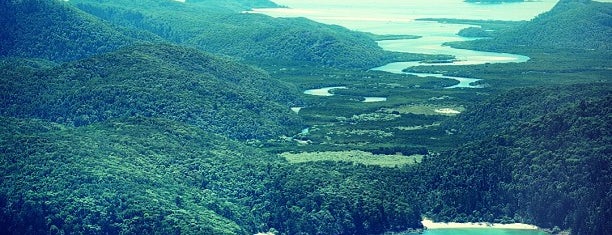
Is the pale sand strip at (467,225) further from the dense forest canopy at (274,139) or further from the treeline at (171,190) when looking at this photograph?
the treeline at (171,190)

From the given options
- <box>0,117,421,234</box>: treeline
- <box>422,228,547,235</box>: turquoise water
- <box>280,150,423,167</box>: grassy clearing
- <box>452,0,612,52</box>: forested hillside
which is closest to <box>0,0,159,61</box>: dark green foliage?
<box>280,150,423,167</box>: grassy clearing

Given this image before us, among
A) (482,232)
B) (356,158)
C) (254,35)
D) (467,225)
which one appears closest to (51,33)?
(254,35)

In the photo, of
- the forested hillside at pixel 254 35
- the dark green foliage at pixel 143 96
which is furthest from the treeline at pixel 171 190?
the forested hillside at pixel 254 35

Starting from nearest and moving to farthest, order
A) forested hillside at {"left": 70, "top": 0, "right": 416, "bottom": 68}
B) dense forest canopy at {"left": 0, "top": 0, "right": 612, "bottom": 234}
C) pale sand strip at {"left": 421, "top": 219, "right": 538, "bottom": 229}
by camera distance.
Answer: dense forest canopy at {"left": 0, "top": 0, "right": 612, "bottom": 234} → pale sand strip at {"left": 421, "top": 219, "right": 538, "bottom": 229} → forested hillside at {"left": 70, "top": 0, "right": 416, "bottom": 68}

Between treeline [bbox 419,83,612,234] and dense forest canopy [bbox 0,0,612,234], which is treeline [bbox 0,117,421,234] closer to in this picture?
dense forest canopy [bbox 0,0,612,234]

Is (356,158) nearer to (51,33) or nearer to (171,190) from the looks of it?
(171,190)

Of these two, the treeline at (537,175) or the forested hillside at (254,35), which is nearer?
the treeline at (537,175)
